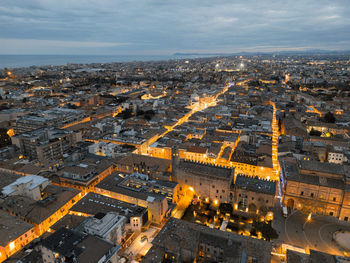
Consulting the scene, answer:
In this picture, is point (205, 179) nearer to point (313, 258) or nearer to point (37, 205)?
point (313, 258)

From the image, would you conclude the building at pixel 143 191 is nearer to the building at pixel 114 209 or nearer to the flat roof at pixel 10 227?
the building at pixel 114 209

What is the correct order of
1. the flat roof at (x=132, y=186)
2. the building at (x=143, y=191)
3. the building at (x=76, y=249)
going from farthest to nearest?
1. the flat roof at (x=132, y=186)
2. the building at (x=143, y=191)
3. the building at (x=76, y=249)

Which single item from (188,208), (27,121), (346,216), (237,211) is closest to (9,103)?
(27,121)

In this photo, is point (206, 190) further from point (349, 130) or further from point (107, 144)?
point (349, 130)

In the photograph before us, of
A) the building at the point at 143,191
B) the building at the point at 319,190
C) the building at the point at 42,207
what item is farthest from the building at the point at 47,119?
the building at the point at 319,190

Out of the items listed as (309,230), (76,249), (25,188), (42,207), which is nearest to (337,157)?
(309,230)

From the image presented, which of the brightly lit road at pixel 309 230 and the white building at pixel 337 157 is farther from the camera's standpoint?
the white building at pixel 337 157
